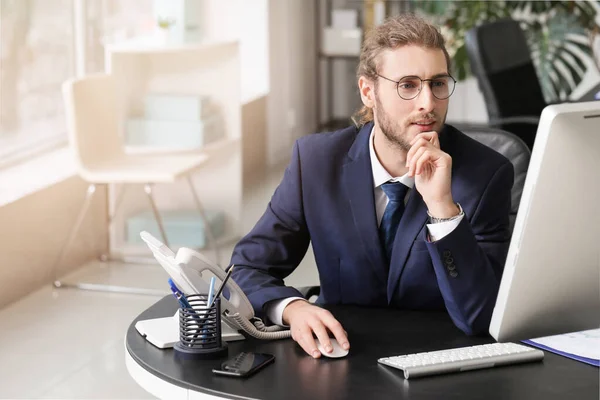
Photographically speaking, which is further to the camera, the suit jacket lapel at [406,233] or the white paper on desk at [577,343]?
the suit jacket lapel at [406,233]

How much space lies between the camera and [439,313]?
82.0 inches

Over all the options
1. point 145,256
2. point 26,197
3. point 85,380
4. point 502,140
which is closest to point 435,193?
point 502,140

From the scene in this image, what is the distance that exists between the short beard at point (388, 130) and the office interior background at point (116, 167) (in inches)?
61.1

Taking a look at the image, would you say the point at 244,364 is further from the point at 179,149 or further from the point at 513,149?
the point at 179,149

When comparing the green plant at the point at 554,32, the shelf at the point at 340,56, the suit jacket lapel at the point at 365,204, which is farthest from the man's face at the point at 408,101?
the shelf at the point at 340,56

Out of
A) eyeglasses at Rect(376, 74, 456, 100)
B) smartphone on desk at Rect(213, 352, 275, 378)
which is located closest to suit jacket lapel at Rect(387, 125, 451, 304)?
eyeglasses at Rect(376, 74, 456, 100)

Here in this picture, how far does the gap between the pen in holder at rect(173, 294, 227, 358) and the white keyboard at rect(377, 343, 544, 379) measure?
29 cm

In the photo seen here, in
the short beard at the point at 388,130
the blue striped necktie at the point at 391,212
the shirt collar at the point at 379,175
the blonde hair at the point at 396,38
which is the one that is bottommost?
the blue striped necktie at the point at 391,212

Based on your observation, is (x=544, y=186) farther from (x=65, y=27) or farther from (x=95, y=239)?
(x=65, y=27)

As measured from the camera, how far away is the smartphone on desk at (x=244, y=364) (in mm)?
1665

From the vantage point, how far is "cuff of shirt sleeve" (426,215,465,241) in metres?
1.94

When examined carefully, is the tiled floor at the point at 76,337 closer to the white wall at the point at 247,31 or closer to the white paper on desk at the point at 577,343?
the white paper on desk at the point at 577,343

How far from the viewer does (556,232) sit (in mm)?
1669

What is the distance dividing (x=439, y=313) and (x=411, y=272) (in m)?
0.12
